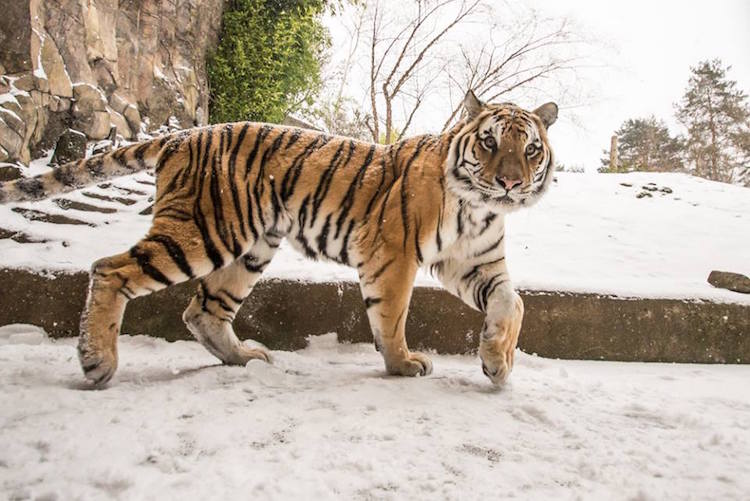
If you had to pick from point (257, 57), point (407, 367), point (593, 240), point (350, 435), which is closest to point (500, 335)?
point (407, 367)

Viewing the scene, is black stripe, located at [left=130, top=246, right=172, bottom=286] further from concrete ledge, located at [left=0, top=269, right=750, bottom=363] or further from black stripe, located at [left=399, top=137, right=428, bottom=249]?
black stripe, located at [left=399, top=137, right=428, bottom=249]

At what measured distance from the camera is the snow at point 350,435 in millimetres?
1223

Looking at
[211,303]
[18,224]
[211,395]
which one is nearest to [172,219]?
[211,303]

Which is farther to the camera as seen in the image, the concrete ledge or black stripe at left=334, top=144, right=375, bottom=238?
the concrete ledge

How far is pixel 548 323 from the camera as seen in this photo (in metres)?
3.11

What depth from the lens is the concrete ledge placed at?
10.00 feet

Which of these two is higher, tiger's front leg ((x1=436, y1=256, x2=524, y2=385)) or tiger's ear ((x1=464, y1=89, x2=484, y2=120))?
tiger's ear ((x1=464, y1=89, x2=484, y2=120))

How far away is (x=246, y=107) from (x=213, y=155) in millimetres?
6683

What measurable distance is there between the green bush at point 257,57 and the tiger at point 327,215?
653 centimetres

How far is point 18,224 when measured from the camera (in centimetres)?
362

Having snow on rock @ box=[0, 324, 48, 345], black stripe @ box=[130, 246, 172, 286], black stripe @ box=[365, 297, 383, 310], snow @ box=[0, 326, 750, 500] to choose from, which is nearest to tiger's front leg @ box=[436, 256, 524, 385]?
snow @ box=[0, 326, 750, 500]

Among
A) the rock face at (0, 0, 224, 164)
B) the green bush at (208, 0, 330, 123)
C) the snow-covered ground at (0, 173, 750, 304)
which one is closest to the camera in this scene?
the snow-covered ground at (0, 173, 750, 304)

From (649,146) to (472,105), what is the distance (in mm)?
26795

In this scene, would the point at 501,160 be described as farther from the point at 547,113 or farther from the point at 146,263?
the point at 146,263
